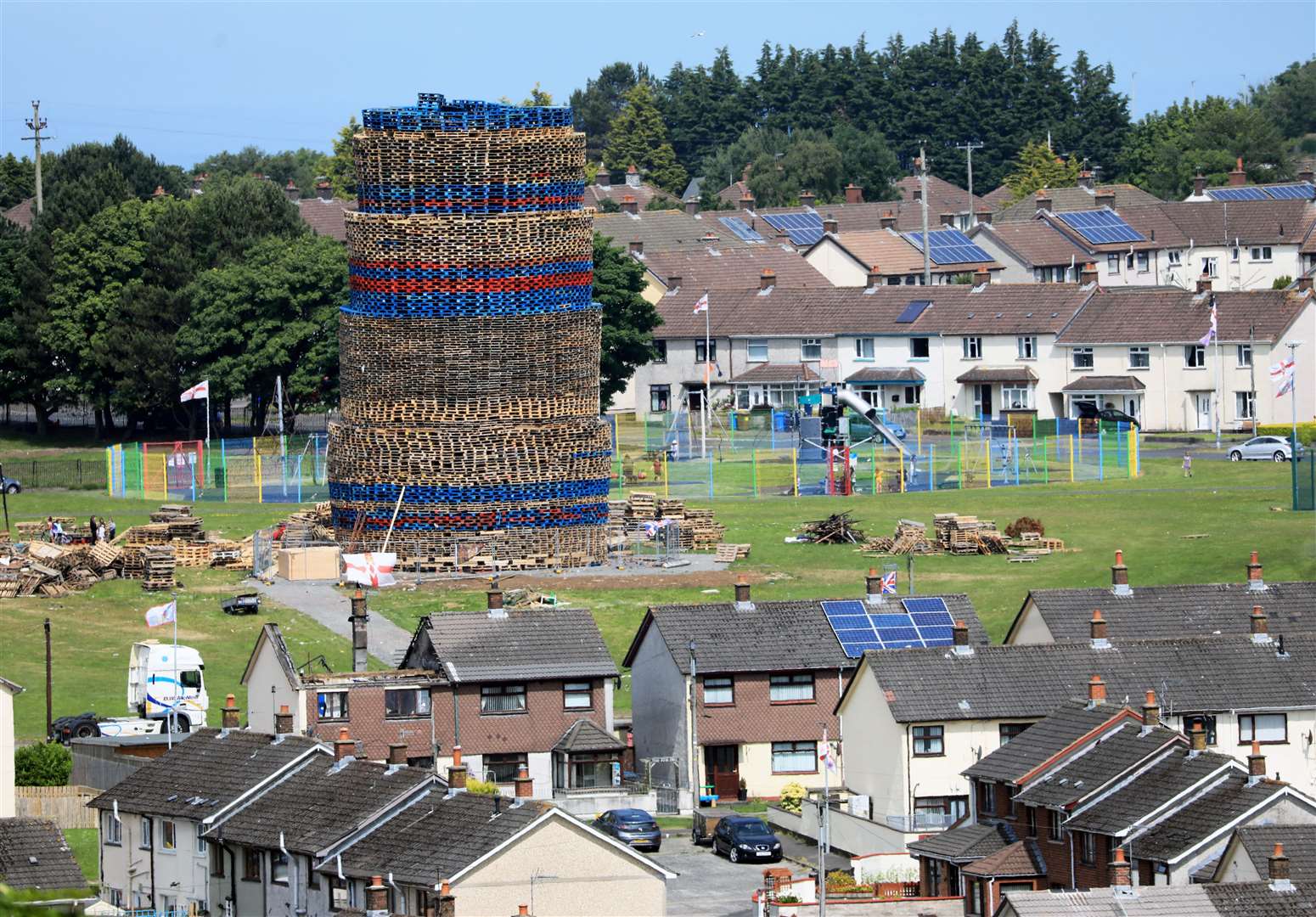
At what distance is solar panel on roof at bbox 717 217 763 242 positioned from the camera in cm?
18825

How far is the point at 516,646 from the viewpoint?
7106cm

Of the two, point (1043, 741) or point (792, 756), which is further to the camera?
point (792, 756)

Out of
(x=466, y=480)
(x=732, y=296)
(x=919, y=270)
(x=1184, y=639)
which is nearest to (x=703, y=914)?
(x=1184, y=639)

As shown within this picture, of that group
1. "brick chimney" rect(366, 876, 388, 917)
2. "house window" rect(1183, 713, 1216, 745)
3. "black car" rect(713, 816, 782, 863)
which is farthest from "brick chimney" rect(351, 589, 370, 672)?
"brick chimney" rect(366, 876, 388, 917)

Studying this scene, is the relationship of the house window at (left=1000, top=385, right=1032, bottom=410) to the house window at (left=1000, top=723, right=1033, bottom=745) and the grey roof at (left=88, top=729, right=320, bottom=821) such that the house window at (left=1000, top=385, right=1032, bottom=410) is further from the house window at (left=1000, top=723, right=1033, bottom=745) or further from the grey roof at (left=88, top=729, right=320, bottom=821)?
the grey roof at (left=88, top=729, right=320, bottom=821)

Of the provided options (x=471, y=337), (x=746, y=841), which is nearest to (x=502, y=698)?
(x=746, y=841)

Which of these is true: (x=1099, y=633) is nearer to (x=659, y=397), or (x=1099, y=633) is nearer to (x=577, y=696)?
(x=577, y=696)

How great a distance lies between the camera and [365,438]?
98.8 metres

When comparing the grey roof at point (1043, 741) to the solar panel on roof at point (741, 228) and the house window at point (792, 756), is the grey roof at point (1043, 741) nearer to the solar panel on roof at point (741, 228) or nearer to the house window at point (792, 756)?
the house window at point (792, 756)

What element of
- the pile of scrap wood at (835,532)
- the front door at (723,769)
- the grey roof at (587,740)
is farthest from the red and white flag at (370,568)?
the front door at (723,769)

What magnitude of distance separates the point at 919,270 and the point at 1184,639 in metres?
109

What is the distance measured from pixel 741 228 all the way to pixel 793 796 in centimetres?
12509

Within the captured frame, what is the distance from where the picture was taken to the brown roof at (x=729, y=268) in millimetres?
165625

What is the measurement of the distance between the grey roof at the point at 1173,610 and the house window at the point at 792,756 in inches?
256
